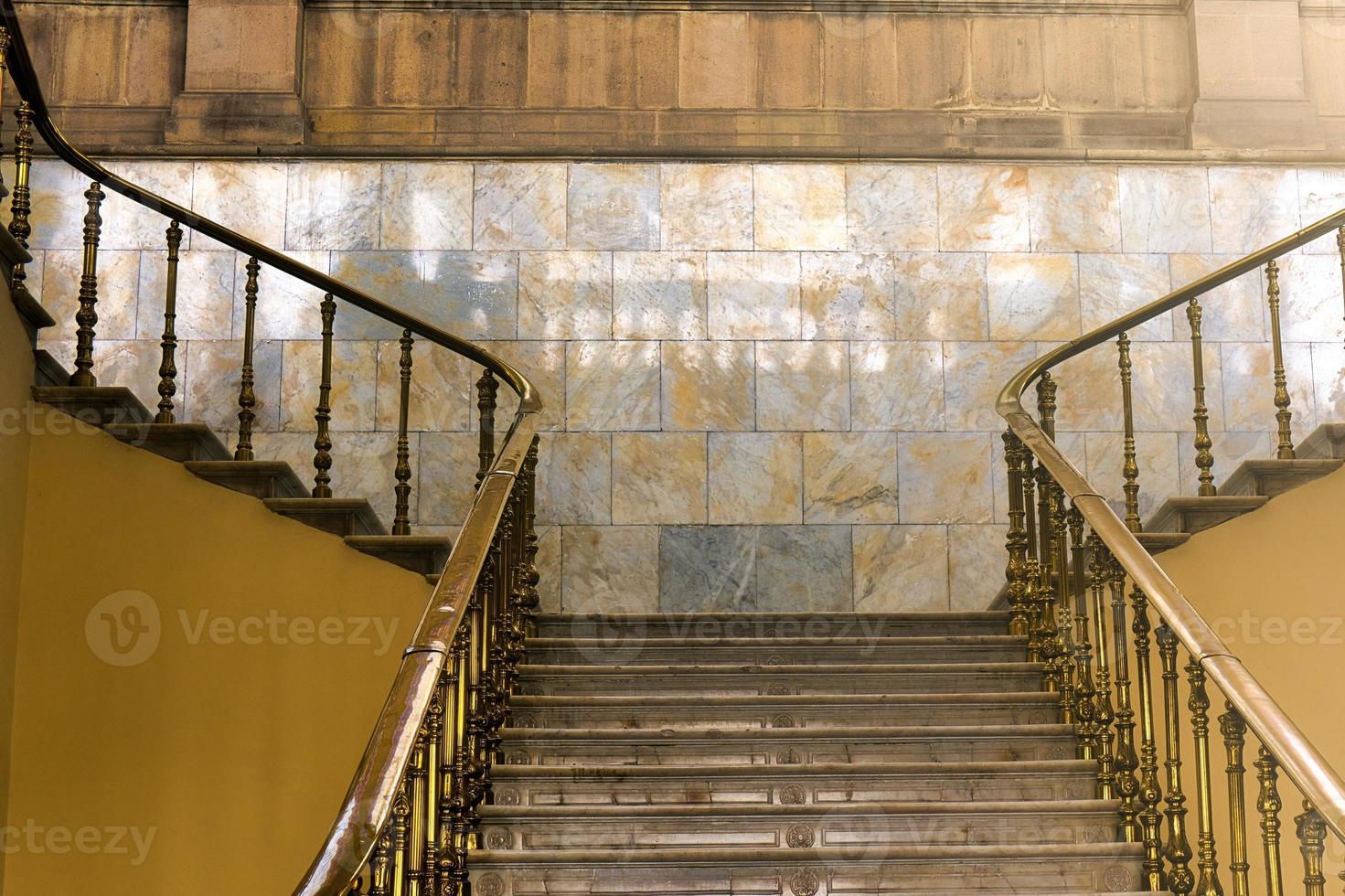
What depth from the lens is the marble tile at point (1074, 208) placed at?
7.60m

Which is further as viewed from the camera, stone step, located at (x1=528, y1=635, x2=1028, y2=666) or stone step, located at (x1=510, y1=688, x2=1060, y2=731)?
stone step, located at (x1=528, y1=635, x2=1028, y2=666)

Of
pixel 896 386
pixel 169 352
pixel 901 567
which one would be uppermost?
pixel 896 386

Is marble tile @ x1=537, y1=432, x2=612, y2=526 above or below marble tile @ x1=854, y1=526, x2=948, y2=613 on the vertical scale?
above

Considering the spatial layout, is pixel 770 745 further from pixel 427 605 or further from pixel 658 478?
pixel 658 478

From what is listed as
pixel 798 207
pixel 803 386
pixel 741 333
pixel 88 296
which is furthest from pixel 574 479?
pixel 88 296

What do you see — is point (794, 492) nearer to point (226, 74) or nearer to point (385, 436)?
point (385, 436)

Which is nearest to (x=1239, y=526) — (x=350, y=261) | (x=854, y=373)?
(x=854, y=373)

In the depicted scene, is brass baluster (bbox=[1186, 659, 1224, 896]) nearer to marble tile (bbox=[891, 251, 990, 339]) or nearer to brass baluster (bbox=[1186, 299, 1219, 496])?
brass baluster (bbox=[1186, 299, 1219, 496])

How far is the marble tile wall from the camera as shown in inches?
289

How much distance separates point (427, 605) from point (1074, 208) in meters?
4.54

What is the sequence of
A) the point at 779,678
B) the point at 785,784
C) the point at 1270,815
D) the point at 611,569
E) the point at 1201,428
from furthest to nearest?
the point at 611,569
the point at 1201,428
the point at 779,678
the point at 785,784
the point at 1270,815

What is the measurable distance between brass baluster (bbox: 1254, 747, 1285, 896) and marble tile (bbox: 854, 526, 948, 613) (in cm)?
364

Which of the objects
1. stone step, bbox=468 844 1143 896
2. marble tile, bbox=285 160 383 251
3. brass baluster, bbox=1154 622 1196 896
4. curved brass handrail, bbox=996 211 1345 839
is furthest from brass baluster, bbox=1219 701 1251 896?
marble tile, bbox=285 160 383 251

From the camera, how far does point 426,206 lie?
763cm
